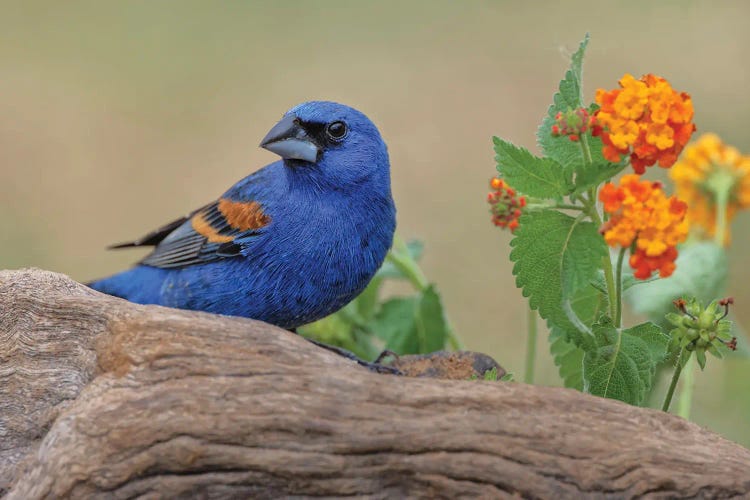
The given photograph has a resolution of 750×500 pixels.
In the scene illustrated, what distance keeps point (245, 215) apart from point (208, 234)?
9.3 inches

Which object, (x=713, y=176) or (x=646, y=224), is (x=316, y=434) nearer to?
(x=646, y=224)

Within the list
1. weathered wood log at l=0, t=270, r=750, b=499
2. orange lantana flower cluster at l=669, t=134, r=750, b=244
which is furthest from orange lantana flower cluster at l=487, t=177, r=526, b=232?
orange lantana flower cluster at l=669, t=134, r=750, b=244

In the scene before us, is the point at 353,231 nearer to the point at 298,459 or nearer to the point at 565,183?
the point at 565,183

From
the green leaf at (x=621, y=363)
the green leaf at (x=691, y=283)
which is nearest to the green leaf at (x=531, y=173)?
the green leaf at (x=621, y=363)

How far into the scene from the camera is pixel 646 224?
2410mm

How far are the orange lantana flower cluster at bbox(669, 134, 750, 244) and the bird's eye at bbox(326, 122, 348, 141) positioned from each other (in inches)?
51.5

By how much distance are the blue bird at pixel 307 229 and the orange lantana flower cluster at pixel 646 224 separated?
1007 millimetres

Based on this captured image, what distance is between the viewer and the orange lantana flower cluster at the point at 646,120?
2494mm

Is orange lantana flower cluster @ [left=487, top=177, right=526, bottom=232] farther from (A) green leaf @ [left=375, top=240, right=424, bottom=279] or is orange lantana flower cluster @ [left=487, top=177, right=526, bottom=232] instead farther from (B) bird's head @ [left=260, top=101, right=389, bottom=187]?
(A) green leaf @ [left=375, top=240, right=424, bottom=279]

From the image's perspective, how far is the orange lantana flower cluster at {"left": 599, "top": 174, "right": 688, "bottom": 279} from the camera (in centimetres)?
241

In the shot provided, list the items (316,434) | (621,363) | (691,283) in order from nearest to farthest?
(316,434)
(621,363)
(691,283)

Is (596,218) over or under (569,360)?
over

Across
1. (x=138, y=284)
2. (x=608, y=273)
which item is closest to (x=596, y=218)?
(x=608, y=273)

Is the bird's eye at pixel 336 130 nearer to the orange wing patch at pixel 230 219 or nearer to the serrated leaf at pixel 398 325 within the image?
the orange wing patch at pixel 230 219
